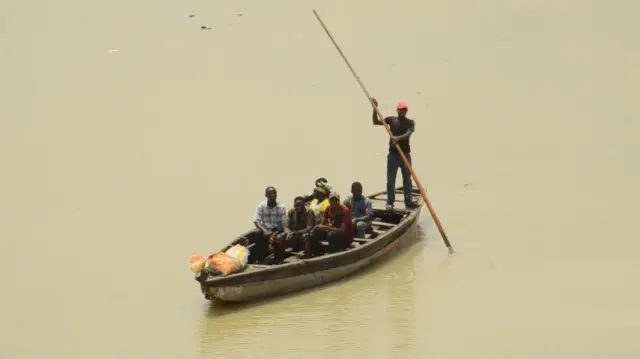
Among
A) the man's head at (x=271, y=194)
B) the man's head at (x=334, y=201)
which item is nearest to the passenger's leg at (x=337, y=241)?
the man's head at (x=334, y=201)

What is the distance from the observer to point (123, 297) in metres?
9.72

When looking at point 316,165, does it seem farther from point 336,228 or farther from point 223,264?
point 223,264

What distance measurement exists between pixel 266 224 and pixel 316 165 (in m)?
4.60

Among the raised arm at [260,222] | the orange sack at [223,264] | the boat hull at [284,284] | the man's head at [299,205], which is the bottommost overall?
the boat hull at [284,284]

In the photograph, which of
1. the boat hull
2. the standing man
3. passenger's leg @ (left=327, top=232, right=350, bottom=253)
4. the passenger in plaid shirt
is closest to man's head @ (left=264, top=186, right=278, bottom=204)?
the passenger in plaid shirt

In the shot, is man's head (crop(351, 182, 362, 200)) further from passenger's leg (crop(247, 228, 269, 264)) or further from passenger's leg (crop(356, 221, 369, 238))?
passenger's leg (crop(247, 228, 269, 264))

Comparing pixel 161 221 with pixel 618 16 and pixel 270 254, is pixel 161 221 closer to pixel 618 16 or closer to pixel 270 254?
pixel 270 254

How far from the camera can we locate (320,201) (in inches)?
401

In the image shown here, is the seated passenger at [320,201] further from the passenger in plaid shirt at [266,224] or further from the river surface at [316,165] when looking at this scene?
the river surface at [316,165]

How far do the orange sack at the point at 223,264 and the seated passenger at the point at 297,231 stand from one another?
0.80 metres

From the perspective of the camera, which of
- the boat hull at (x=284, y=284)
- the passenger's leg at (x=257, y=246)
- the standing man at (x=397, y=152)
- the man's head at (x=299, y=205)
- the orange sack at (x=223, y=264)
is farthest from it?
the standing man at (x=397, y=152)

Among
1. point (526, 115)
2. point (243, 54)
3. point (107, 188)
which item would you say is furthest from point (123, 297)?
point (243, 54)

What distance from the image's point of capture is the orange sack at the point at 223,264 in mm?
8648

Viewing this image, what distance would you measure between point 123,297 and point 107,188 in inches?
166
